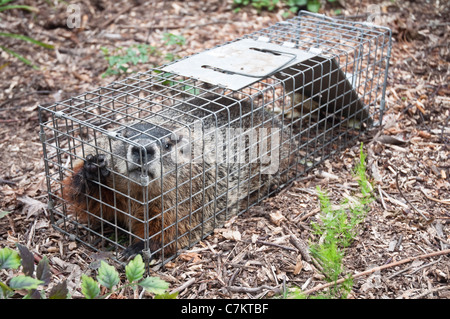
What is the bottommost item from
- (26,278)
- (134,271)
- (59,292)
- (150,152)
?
(59,292)

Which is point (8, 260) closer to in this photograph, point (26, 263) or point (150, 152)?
point (26, 263)

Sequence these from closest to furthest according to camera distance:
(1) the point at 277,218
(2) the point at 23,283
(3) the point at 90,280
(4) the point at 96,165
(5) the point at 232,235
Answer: (2) the point at 23,283
(3) the point at 90,280
(4) the point at 96,165
(5) the point at 232,235
(1) the point at 277,218

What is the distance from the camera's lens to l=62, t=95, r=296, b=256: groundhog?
3701 millimetres

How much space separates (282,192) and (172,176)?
134 centimetres

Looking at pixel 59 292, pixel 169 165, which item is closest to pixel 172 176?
pixel 169 165

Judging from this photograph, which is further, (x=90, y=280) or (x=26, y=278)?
(x=90, y=280)

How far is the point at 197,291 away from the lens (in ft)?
12.3

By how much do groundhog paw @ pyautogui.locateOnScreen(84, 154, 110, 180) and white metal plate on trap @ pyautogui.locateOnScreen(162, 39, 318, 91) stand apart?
3.36ft

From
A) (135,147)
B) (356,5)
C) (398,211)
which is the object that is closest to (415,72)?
(356,5)

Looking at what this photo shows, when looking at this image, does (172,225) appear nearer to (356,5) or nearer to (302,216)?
(302,216)

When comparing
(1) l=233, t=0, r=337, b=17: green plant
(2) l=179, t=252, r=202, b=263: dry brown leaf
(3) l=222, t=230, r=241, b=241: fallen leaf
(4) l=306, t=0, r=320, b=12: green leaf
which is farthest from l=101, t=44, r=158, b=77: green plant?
(2) l=179, t=252, r=202, b=263: dry brown leaf

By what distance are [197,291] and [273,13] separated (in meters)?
5.60

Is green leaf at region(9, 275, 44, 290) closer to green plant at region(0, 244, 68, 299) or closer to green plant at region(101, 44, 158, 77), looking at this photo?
green plant at region(0, 244, 68, 299)

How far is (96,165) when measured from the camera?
3.89m
